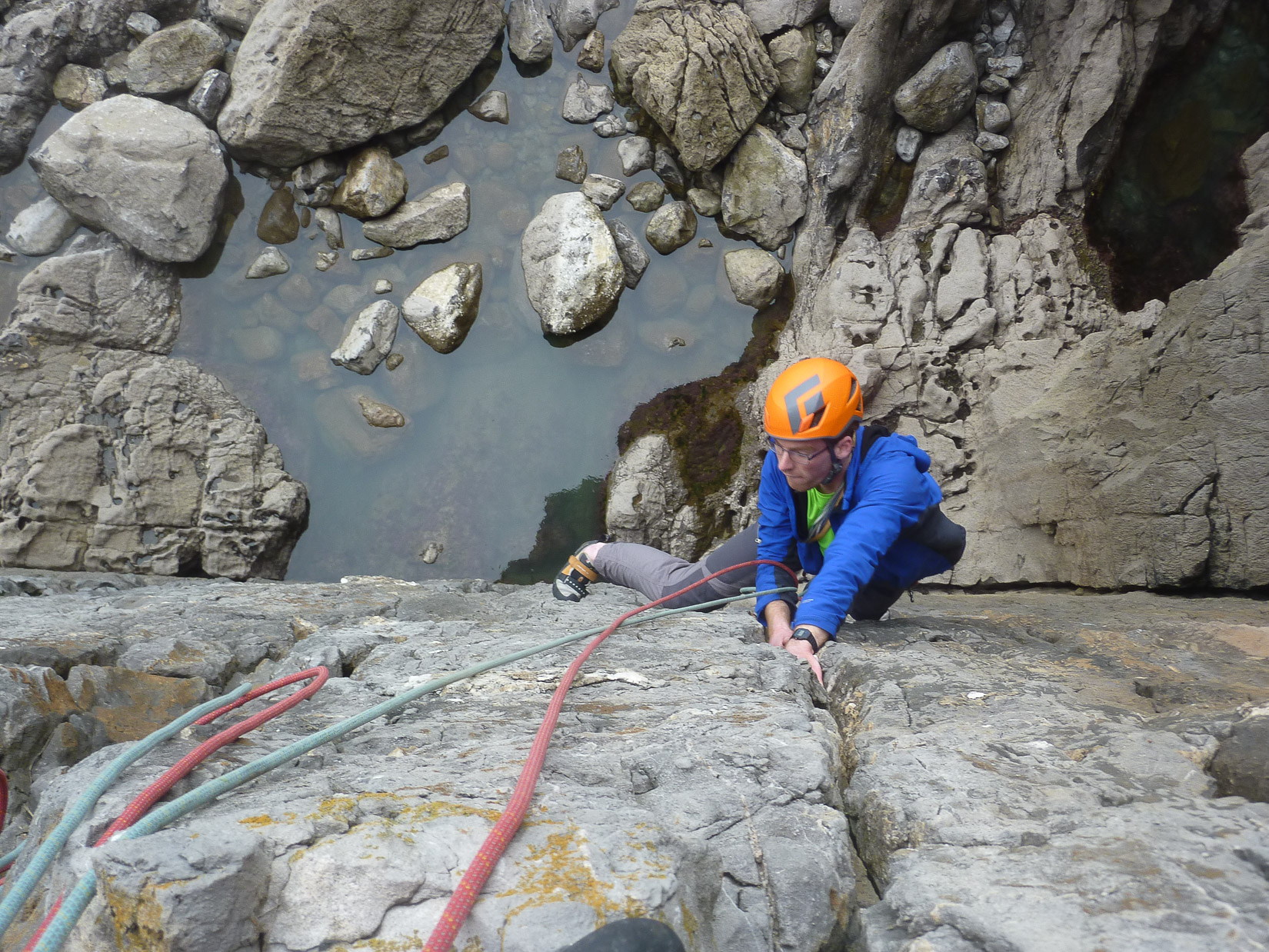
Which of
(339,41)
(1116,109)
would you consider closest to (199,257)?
(339,41)

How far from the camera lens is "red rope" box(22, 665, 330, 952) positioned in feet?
4.19

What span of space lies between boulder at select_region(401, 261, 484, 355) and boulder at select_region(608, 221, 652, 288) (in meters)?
1.21

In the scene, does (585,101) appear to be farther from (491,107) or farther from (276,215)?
(276,215)

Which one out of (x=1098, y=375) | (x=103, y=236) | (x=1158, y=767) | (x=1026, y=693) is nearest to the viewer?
(x=1158, y=767)

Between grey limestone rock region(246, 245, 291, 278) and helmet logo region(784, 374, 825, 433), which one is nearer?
helmet logo region(784, 374, 825, 433)

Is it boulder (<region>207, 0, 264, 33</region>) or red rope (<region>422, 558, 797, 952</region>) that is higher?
boulder (<region>207, 0, 264, 33</region>)

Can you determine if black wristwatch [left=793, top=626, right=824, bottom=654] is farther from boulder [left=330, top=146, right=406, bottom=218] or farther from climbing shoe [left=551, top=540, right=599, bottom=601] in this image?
boulder [left=330, top=146, right=406, bottom=218]

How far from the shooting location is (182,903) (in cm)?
107

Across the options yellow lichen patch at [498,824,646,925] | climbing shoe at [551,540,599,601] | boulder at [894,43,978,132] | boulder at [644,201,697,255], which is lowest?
climbing shoe at [551,540,599,601]

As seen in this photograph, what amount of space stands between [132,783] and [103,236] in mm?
5691

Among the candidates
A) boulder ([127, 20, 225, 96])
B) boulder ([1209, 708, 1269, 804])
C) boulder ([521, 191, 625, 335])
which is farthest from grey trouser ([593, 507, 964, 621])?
boulder ([127, 20, 225, 96])

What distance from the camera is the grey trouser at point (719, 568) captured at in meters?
3.06

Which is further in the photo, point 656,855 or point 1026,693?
point 1026,693

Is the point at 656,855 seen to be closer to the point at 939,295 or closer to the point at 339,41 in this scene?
the point at 939,295
